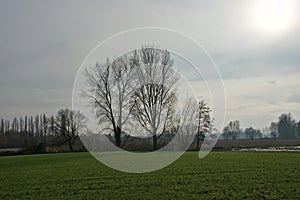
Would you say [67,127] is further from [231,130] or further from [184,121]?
[231,130]

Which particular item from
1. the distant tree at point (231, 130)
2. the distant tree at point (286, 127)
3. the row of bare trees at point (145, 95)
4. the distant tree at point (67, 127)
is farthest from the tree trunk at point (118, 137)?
the distant tree at point (286, 127)

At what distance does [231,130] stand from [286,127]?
24.3 meters

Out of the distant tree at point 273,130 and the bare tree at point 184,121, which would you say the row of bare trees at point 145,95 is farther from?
the distant tree at point 273,130

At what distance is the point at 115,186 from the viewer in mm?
19422

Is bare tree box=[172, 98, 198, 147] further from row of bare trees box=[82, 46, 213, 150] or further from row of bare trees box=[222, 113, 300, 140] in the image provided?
row of bare trees box=[222, 113, 300, 140]

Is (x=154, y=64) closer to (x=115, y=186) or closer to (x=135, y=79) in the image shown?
(x=135, y=79)

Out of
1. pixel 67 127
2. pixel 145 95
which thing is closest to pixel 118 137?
pixel 145 95

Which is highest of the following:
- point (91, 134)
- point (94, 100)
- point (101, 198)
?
point (94, 100)

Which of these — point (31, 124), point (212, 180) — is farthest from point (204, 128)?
point (31, 124)

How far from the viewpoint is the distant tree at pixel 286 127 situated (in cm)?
16150

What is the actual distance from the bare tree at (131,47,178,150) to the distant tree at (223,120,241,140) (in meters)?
106

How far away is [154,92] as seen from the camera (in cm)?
5172

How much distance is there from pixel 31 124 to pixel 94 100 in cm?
10252

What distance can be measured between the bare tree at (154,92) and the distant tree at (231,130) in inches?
4171
